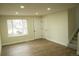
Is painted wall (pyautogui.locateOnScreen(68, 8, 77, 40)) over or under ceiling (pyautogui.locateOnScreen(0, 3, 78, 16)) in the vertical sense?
under

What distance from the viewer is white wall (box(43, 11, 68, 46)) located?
3.85 meters

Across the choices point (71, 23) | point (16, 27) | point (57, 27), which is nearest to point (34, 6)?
point (16, 27)

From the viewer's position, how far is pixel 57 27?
425cm

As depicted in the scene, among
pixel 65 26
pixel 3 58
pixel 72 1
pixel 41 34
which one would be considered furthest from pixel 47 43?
pixel 72 1

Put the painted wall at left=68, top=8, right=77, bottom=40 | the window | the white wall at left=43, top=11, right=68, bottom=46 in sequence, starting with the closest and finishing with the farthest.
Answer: the window < the painted wall at left=68, top=8, right=77, bottom=40 < the white wall at left=43, top=11, right=68, bottom=46

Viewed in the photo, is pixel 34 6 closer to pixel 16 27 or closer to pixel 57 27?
pixel 16 27

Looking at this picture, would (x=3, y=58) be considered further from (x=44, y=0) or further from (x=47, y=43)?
(x=47, y=43)

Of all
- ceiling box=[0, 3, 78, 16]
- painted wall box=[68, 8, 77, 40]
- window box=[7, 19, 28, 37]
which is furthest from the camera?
painted wall box=[68, 8, 77, 40]

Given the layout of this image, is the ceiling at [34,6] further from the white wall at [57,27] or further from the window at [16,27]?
the white wall at [57,27]

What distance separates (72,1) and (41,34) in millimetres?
2640

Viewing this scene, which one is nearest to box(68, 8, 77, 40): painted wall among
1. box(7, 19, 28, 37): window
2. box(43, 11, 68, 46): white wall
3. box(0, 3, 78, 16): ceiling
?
box(43, 11, 68, 46): white wall

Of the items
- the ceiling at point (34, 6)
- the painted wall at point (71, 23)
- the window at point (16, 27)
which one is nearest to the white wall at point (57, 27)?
the painted wall at point (71, 23)

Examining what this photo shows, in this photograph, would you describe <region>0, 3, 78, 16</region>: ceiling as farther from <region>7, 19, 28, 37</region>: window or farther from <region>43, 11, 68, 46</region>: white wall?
<region>43, 11, 68, 46</region>: white wall

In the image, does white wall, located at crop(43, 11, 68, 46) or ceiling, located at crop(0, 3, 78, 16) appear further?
white wall, located at crop(43, 11, 68, 46)
